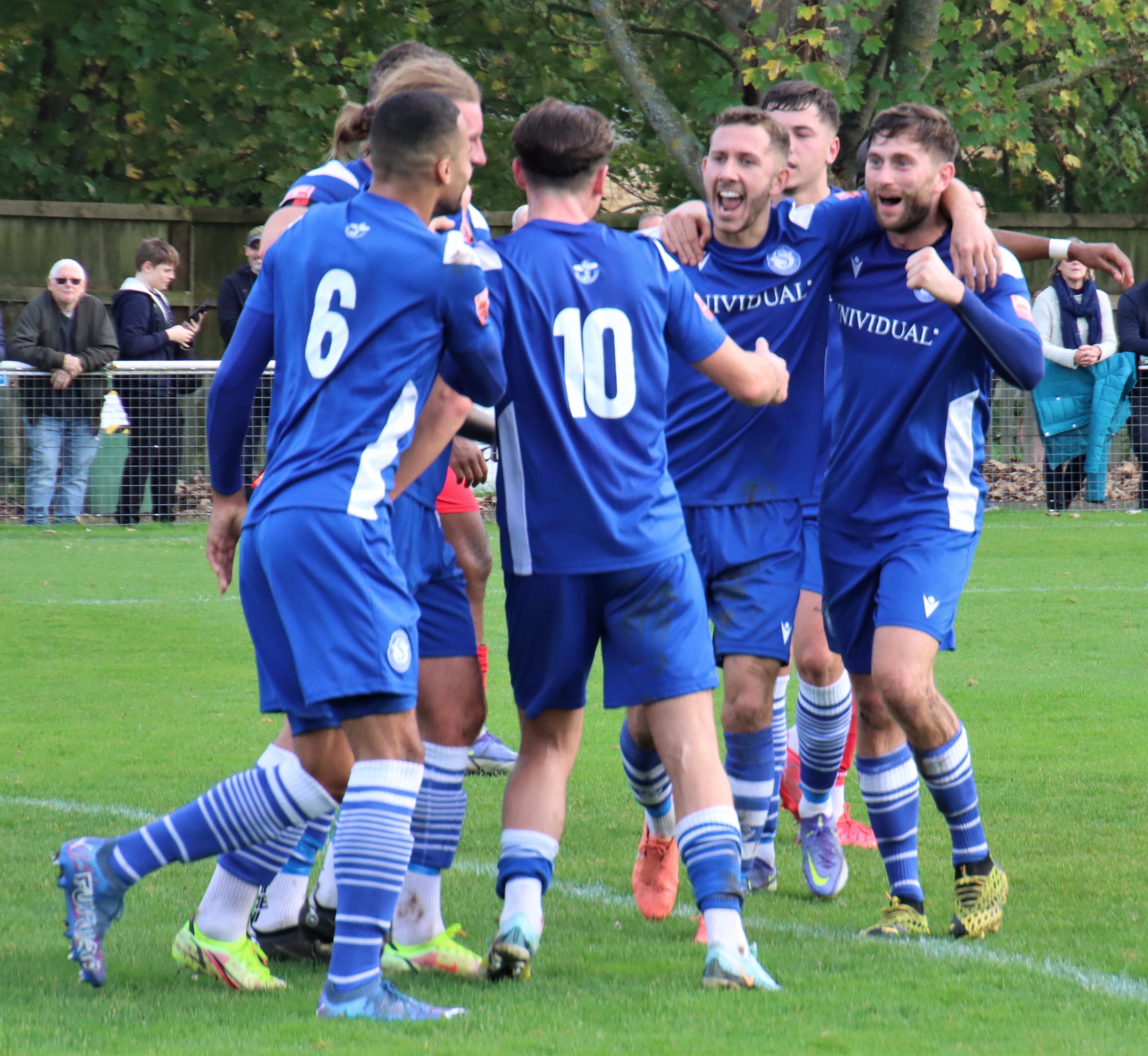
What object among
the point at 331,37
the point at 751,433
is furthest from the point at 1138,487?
the point at 751,433

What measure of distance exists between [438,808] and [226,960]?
0.69 m

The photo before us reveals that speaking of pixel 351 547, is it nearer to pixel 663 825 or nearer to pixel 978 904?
pixel 663 825

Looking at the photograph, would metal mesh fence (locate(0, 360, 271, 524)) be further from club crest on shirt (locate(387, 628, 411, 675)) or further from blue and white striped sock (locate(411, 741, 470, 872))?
club crest on shirt (locate(387, 628, 411, 675))

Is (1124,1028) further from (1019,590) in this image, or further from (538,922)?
(1019,590)

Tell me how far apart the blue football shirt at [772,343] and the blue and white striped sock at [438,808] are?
1.24m

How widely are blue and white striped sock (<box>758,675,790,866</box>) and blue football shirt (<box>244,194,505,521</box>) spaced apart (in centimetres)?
180

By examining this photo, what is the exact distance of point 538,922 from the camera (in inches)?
180

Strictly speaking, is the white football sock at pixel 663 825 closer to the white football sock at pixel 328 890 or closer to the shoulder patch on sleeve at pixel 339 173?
the white football sock at pixel 328 890

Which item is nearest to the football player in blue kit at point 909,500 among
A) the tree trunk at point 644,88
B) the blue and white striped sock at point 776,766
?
the blue and white striped sock at point 776,766

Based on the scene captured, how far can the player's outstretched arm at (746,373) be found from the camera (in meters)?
4.58

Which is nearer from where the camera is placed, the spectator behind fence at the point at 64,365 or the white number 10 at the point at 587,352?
the white number 10 at the point at 587,352

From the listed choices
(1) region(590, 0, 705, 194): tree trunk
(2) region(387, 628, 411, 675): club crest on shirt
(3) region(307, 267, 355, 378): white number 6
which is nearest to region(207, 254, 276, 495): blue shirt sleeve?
(3) region(307, 267, 355, 378): white number 6

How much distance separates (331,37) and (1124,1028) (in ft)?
62.3

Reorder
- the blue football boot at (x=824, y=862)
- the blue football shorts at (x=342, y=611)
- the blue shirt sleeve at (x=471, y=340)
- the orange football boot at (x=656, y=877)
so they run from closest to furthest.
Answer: the blue football shorts at (x=342, y=611) < the blue shirt sleeve at (x=471, y=340) < the orange football boot at (x=656, y=877) < the blue football boot at (x=824, y=862)
